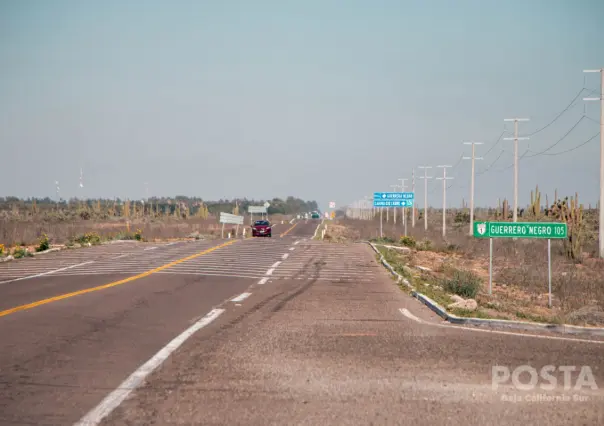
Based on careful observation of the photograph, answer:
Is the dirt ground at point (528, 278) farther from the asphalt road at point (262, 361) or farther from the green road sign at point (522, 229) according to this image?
the asphalt road at point (262, 361)

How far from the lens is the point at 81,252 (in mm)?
34406

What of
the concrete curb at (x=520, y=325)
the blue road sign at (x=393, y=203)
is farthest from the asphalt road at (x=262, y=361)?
the blue road sign at (x=393, y=203)

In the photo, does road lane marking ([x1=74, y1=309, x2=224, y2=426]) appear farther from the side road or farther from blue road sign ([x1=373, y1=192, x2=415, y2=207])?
blue road sign ([x1=373, y1=192, x2=415, y2=207])

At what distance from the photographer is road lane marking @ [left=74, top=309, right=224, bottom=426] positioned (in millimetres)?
6203

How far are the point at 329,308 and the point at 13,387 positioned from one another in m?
8.12

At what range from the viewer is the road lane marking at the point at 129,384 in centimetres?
620

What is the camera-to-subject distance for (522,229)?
1712cm

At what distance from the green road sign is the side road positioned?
4.74m

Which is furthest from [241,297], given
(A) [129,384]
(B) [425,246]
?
(B) [425,246]

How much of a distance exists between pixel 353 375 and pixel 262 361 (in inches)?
53.3

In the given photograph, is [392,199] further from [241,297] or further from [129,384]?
[129,384]

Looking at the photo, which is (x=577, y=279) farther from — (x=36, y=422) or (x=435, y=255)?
(x=36, y=422)

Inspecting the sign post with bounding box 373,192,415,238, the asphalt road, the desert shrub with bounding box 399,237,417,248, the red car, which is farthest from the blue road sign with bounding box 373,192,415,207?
the asphalt road

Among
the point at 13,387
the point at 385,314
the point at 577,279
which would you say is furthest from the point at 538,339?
the point at 577,279
